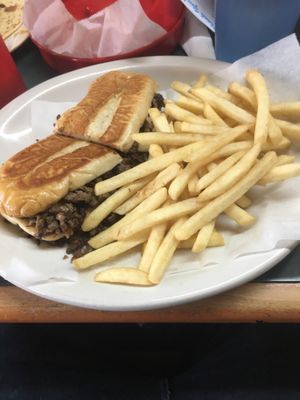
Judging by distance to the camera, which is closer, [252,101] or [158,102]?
[252,101]

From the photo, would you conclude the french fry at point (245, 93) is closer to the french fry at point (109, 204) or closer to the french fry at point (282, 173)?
the french fry at point (282, 173)

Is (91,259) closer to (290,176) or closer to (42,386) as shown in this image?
(290,176)

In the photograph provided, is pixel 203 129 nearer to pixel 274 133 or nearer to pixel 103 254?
pixel 274 133

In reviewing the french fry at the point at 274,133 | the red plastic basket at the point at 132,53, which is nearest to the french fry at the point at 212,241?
the french fry at the point at 274,133

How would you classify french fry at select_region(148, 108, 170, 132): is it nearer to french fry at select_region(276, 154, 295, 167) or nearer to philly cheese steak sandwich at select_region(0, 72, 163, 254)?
philly cheese steak sandwich at select_region(0, 72, 163, 254)

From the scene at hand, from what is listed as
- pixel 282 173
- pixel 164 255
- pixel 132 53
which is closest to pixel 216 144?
pixel 282 173

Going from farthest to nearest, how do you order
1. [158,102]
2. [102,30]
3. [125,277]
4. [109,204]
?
[102,30] < [158,102] < [109,204] < [125,277]

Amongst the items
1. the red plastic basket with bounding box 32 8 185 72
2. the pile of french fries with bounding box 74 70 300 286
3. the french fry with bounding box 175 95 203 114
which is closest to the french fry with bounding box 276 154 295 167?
the pile of french fries with bounding box 74 70 300 286
